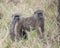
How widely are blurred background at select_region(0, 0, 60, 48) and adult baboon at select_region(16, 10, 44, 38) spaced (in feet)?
0.66

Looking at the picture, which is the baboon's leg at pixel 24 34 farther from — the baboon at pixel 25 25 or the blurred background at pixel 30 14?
the blurred background at pixel 30 14

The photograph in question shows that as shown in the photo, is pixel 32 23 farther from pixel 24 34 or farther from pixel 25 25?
pixel 24 34

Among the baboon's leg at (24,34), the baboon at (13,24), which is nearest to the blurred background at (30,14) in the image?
the baboon at (13,24)

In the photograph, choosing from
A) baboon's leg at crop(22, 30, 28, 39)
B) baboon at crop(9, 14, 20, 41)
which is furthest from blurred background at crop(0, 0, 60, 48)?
baboon's leg at crop(22, 30, 28, 39)

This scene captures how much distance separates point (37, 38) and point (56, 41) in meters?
0.37

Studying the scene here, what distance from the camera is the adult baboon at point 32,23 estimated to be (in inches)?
283

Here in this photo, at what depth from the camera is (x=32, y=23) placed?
738 centimetres

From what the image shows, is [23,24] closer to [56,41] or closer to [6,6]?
[56,41]

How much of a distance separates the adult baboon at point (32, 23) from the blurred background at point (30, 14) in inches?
7.9

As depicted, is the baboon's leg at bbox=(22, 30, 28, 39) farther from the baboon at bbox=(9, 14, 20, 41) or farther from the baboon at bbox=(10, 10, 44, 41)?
the baboon at bbox=(9, 14, 20, 41)

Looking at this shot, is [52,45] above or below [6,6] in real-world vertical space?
below

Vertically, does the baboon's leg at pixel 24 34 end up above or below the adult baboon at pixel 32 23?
below

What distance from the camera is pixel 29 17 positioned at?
24.4ft

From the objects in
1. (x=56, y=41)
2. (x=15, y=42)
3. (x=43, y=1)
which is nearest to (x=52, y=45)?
(x=56, y=41)
